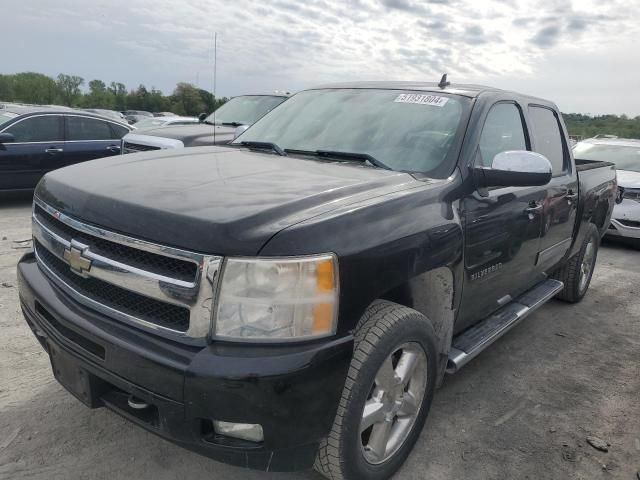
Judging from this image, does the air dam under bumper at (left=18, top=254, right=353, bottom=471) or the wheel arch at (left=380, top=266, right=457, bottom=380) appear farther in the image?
the wheel arch at (left=380, top=266, right=457, bottom=380)

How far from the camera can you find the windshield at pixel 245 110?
8.92m

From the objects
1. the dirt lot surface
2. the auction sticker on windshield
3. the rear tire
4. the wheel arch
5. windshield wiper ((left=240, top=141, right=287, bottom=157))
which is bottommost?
the dirt lot surface

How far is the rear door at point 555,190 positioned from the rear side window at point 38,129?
285 inches

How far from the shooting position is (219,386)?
69.7 inches

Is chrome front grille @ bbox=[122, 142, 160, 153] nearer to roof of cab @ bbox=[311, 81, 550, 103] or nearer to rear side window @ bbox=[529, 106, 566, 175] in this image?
roof of cab @ bbox=[311, 81, 550, 103]

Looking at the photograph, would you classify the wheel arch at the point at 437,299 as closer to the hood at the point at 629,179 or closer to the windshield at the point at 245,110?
the windshield at the point at 245,110

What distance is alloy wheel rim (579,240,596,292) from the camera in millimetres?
5184

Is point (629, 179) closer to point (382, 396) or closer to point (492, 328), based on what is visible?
point (492, 328)

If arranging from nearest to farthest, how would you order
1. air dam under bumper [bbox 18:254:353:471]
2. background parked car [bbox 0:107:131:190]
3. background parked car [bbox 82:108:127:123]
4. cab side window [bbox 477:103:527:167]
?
1. air dam under bumper [bbox 18:254:353:471]
2. cab side window [bbox 477:103:527:167]
3. background parked car [bbox 0:107:131:190]
4. background parked car [bbox 82:108:127:123]

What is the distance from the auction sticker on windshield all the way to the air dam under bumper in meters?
1.81

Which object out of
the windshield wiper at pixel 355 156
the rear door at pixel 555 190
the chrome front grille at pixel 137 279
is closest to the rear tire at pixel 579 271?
the rear door at pixel 555 190

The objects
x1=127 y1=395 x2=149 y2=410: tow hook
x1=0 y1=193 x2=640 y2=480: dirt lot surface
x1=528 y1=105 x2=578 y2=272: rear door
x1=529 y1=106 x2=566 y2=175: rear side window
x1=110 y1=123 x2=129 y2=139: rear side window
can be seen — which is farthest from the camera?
x1=110 y1=123 x2=129 y2=139: rear side window

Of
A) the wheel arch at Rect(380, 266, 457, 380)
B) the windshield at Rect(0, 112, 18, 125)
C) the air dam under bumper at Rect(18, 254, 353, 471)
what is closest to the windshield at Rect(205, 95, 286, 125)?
the windshield at Rect(0, 112, 18, 125)

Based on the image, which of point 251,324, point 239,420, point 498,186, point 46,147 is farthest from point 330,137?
point 46,147
